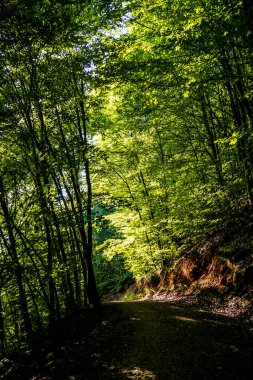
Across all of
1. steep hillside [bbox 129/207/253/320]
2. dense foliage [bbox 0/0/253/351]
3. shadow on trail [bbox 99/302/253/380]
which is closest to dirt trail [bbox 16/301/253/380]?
shadow on trail [bbox 99/302/253/380]

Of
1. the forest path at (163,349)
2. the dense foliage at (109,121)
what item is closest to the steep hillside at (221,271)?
the dense foliage at (109,121)

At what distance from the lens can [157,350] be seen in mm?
6262

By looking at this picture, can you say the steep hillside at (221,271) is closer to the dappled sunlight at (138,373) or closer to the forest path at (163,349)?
the forest path at (163,349)

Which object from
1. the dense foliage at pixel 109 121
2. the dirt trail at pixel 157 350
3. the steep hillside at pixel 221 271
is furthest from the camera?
the steep hillside at pixel 221 271

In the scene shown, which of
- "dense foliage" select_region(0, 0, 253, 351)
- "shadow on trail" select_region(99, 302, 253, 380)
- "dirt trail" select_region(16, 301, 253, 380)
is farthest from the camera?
"dense foliage" select_region(0, 0, 253, 351)

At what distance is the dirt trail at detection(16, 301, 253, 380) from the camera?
5.19 metres

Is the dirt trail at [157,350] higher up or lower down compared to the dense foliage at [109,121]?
lower down

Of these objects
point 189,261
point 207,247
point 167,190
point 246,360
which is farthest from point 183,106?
point 246,360

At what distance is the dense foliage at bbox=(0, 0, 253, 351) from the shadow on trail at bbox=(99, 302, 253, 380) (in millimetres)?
3105

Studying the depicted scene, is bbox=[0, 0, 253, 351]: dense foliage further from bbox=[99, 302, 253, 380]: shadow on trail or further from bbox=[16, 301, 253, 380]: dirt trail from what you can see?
bbox=[99, 302, 253, 380]: shadow on trail

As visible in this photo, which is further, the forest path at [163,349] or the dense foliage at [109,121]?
the dense foliage at [109,121]

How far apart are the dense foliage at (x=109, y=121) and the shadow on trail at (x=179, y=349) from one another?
3.10 metres

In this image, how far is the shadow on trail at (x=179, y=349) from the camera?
509cm

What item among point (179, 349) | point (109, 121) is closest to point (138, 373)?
point (179, 349)
